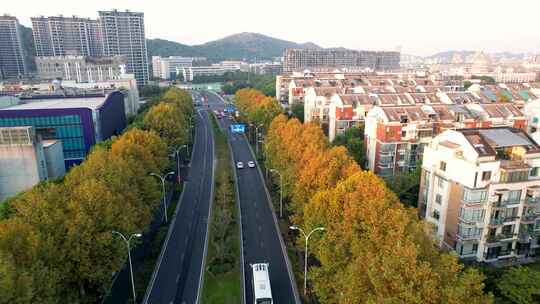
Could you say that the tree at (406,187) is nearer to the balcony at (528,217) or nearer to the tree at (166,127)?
the balcony at (528,217)

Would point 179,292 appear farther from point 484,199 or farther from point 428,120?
point 428,120

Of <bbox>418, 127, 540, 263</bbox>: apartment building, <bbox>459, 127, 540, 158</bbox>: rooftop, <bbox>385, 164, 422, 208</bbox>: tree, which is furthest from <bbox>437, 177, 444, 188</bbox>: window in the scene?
<bbox>385, 164, 422, 208</bbox>: tree

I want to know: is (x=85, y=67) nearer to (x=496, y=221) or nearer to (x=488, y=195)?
(x=488, y=195)

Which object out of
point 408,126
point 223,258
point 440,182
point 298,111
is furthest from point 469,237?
point 298,111

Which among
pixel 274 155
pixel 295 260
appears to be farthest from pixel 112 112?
pixel 295 260

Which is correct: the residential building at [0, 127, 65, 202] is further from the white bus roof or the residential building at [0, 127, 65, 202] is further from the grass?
the white bus roof

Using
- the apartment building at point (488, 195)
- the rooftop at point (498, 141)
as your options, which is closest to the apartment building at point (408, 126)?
the apartment building at point (488, 195)
